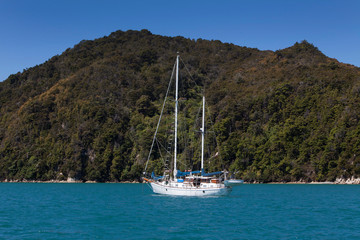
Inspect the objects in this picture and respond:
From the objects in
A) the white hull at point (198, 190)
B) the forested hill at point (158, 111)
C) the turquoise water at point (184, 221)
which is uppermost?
the forested hill at point (158, 111)

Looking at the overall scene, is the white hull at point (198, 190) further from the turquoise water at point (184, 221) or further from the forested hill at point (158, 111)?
the forested hill at point (158, 111)

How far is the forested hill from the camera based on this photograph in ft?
301

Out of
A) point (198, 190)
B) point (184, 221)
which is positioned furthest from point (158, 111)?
point (184, 221)

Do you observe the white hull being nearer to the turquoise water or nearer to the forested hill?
the turquoise water

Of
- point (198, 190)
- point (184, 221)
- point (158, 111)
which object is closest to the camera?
point (184, 221)

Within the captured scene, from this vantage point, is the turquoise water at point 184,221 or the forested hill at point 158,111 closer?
the turquoise water at point 184,221

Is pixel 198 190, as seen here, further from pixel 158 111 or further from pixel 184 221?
pixel 158 111

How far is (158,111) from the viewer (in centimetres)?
13175

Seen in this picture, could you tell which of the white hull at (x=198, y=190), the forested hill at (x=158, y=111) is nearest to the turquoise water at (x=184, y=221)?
the white hull at (x=198, y=190)

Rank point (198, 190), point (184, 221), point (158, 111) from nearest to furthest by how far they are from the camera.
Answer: point (184, 221), point (198, 190), point (158, 111)

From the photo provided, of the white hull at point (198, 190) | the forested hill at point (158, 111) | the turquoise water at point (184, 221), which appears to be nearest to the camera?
the turquoise water at point (184, 221)

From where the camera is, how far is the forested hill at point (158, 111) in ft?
301

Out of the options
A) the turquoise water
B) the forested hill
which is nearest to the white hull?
the turquoise water

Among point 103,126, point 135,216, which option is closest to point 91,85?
point 103,126
